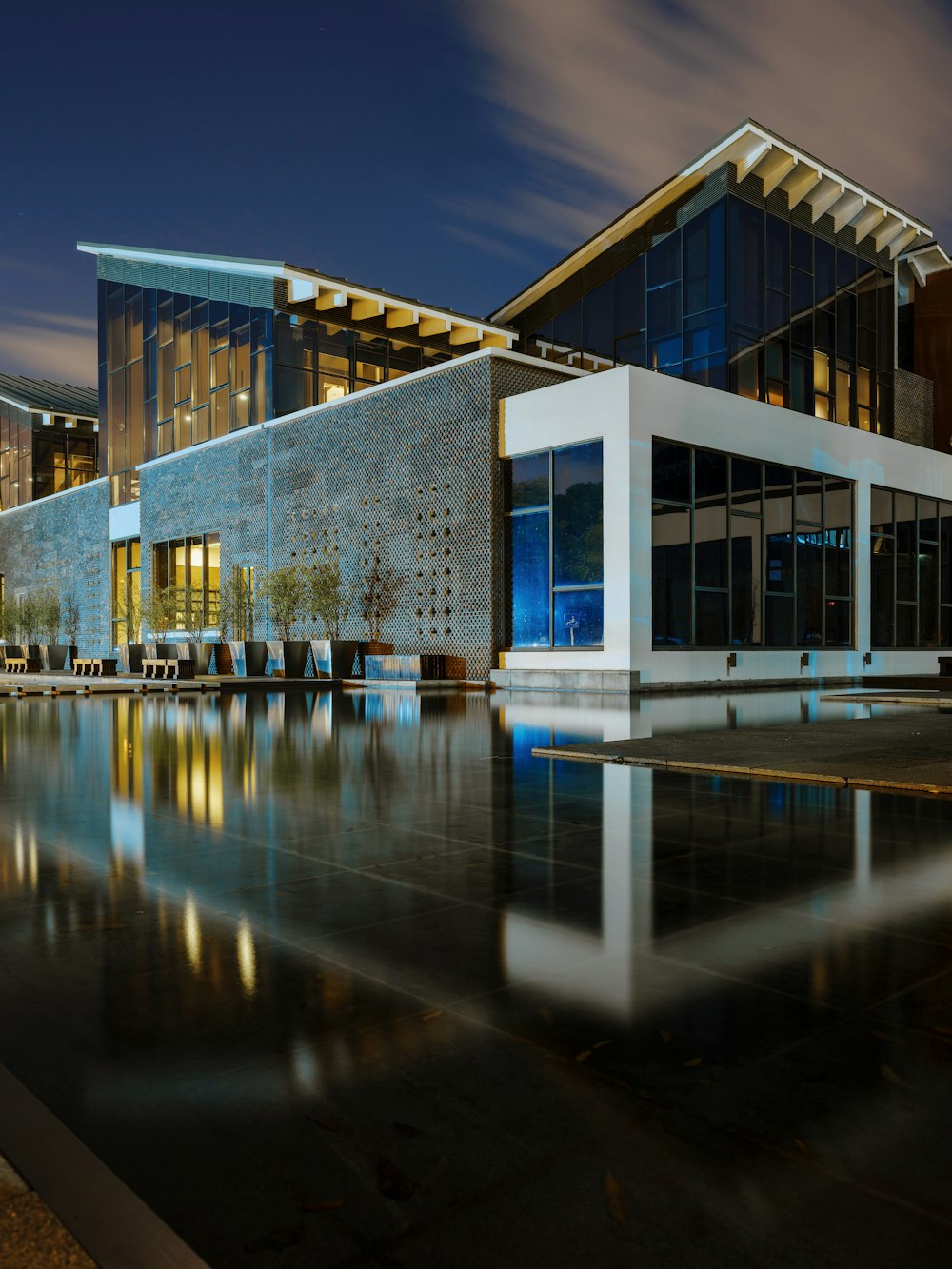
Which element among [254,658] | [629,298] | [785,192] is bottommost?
[254,658]

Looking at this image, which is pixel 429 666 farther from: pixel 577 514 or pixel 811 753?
pixel 811 753

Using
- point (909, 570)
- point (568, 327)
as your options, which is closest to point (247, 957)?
point (909, 570)

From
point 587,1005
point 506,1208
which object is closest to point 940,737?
point 587,1005

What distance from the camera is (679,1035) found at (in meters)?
2.18

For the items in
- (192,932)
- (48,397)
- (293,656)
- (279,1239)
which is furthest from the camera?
(48,397)

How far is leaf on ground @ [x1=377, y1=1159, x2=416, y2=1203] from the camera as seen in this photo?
1568 millimetres

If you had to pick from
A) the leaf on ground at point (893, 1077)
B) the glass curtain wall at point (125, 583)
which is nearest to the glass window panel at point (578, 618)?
the leaf on ground at point (893, 1077)

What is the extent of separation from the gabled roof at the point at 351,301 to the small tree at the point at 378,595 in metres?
10.0

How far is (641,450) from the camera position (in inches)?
740

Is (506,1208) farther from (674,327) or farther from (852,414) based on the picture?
(852,414)

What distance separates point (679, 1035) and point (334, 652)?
21144mm

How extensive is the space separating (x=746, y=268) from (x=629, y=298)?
10.2ft

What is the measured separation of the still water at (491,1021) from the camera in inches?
60.8

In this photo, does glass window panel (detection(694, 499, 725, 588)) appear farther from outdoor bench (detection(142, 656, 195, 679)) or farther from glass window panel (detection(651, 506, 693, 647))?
outdoor bench (detection(142, 656, 195, 679))
